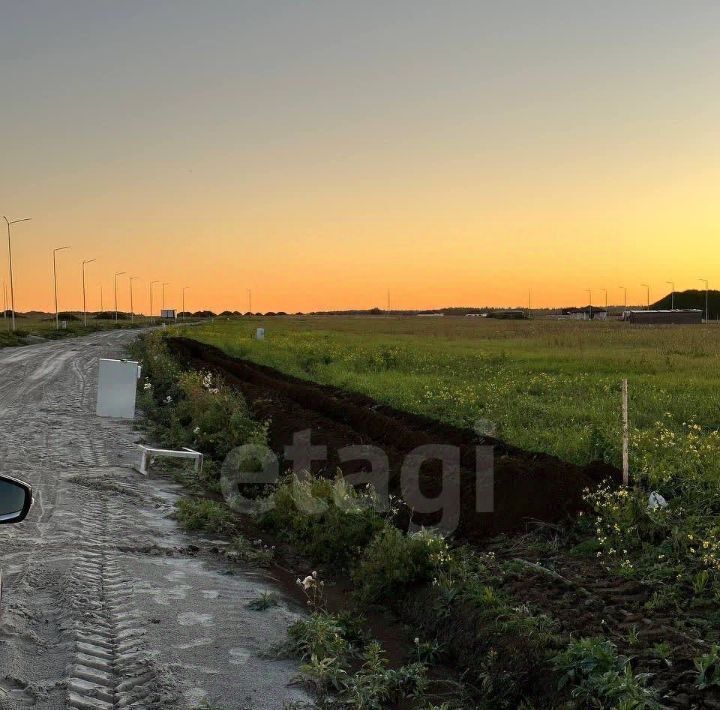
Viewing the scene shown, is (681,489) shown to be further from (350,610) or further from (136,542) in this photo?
(136,542)

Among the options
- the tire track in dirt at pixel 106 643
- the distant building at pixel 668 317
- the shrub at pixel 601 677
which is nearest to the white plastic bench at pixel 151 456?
the tire track in dirt at pixel 106 643

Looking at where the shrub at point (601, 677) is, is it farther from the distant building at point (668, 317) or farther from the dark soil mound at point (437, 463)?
the distant building at point (668, 317)

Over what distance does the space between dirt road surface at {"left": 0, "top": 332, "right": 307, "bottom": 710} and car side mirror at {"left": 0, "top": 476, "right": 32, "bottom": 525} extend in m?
2.09

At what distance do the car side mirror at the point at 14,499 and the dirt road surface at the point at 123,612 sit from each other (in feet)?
6.87

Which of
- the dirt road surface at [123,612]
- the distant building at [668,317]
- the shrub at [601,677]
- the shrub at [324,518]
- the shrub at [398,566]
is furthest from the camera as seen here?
the distant building at [668,317]

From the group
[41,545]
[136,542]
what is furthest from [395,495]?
[41,545]

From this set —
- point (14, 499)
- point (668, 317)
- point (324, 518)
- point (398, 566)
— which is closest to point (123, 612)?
point (398, 566)

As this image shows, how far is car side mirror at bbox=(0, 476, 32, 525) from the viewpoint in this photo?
10.1 ft

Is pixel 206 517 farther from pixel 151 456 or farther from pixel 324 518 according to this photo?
pixel 151 456

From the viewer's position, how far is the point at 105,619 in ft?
19.7

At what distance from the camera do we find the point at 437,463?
34.9 feet

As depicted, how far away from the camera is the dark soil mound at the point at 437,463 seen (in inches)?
333

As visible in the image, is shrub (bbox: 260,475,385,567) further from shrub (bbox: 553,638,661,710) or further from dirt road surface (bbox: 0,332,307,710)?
shrub (bbox: 553,638,661,710)

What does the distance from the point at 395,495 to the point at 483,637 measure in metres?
4.29
